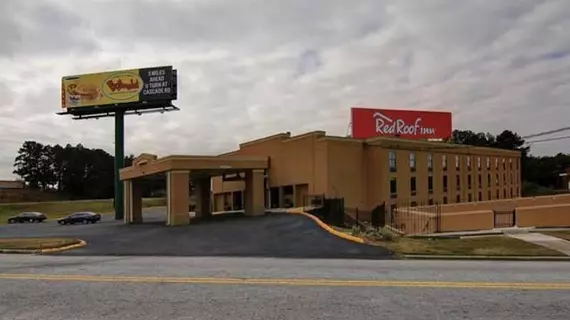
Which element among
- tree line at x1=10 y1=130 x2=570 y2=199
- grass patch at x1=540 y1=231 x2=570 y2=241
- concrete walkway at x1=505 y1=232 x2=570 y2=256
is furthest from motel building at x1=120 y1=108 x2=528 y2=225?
tree line at x1=10 y1=130 x2=570 y2=199

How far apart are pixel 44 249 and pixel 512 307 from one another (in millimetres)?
20383

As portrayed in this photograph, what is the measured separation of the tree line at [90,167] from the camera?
414 ft

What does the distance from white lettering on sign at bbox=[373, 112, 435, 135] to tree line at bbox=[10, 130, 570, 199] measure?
62.6 m

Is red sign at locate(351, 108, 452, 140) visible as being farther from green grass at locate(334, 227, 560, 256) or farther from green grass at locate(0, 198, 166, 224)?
green grass at locate(0, 198, 166, 224)

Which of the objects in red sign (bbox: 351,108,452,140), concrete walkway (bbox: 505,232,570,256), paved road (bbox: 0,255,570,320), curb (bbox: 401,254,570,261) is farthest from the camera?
red sign (bbox: 351,108,452,140)

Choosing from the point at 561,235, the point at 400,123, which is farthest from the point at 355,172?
the point at 561,235

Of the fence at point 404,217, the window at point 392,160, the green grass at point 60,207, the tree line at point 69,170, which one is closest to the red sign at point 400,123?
the window at point 392,160

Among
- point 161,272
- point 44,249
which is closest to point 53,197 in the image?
point 44,249

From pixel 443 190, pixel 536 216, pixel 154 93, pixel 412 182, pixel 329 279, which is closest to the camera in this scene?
pixel 329 279

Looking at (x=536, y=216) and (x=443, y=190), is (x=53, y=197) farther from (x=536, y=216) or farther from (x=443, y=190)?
(x=536, y=216)

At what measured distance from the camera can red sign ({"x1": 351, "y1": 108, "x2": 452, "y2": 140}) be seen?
63.2 meters

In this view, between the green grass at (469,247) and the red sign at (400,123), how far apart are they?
137 feet

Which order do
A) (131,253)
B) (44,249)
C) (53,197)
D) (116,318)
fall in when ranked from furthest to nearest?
1. (53,197)
2. (44,249)
3. (131,253)
4. (116,318)

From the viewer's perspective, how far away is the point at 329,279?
35.5 feet
